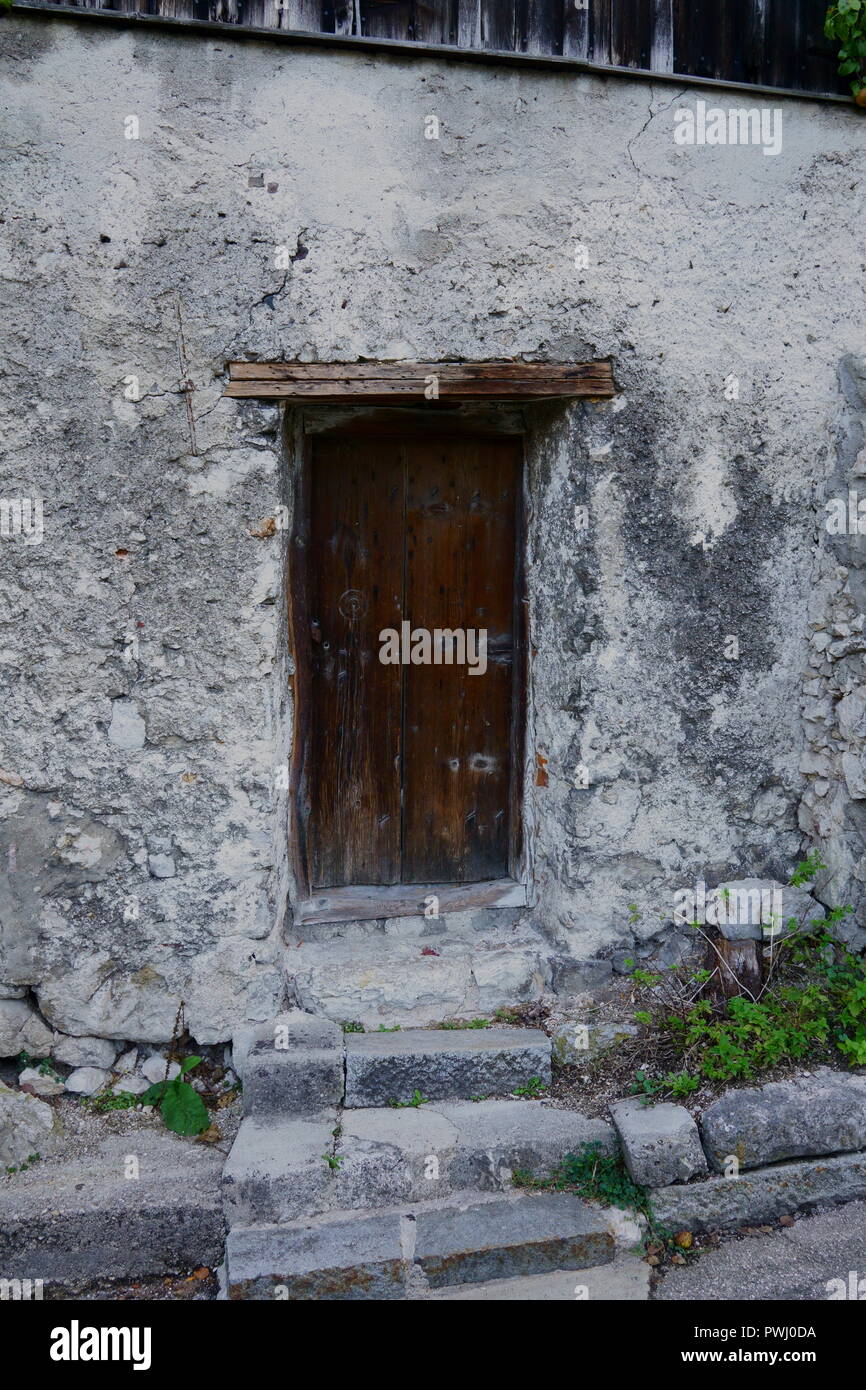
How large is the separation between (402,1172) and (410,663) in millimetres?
1716

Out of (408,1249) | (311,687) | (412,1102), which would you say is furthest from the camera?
(311,687)

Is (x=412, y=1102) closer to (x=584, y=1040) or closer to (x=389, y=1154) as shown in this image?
(x=389, y=1154)

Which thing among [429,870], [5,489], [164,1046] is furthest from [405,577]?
[164,1046]

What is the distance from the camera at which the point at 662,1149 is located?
286 cm

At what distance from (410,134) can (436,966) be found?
9.12ft

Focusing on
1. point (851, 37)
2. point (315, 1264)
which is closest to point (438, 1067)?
point (315, 1264)

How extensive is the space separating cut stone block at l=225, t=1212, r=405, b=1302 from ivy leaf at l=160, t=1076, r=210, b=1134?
1.44ft

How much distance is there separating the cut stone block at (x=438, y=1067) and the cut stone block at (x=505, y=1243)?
1.41ft

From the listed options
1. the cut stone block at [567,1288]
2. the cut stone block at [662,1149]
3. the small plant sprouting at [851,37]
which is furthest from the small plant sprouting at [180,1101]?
the small plant sprouting at [851,37]

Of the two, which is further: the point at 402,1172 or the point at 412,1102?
the point at 412,1102

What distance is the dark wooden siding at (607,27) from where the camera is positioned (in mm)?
3082

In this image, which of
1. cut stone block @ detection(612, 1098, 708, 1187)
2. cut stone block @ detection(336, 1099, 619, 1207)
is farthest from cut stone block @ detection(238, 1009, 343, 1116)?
cut stone block @ detection(612, 1098, 708, 1187)

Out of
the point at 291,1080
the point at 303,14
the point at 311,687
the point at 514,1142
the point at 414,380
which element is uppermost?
the point at 303,14

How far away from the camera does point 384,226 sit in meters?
3.15
